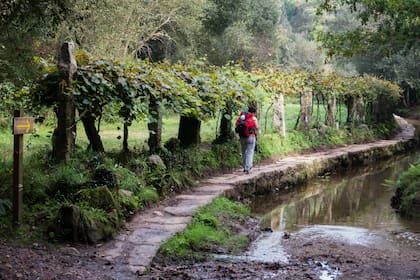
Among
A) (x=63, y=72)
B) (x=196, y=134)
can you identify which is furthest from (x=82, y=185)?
(x=196, y=134)

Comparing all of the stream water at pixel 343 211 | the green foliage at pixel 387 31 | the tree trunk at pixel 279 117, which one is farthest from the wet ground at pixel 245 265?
the tree trunk at pixel 279 117

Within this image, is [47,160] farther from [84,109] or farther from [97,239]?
[97,239]

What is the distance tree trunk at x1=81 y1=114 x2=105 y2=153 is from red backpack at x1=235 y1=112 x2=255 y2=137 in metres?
4.05

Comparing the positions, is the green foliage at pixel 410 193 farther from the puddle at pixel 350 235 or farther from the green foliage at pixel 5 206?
the green foliage at pixel 5 206

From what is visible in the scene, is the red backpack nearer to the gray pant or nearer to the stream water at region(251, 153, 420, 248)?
the gray pant

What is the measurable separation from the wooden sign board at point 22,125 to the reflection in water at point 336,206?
5580 mm

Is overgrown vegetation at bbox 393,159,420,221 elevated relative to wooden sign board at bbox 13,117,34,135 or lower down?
lower down

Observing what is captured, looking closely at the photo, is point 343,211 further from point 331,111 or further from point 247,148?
point 331,111

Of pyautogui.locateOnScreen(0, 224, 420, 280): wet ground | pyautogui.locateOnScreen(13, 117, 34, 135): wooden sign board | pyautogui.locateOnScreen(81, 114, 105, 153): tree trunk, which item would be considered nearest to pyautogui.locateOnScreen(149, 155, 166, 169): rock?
pyautogui.locateOnScreen(81, 114, 105, 153): tree trunk

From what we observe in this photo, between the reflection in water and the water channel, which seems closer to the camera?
the water channel

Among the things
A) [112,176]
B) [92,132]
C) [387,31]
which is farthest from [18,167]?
[387,31]

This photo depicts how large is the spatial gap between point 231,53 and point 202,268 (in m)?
24.6

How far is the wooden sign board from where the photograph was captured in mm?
6898

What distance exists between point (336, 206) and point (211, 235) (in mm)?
5962
